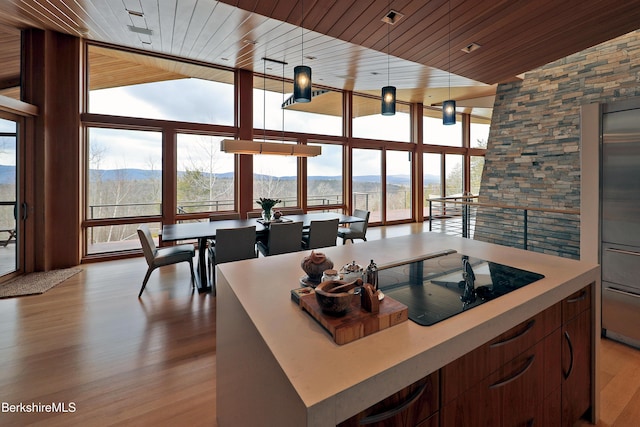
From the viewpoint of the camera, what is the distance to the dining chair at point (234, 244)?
138 inches

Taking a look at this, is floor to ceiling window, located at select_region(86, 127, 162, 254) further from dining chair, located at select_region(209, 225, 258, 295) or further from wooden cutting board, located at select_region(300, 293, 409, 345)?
wooden cutting board, located at select_region(300, 293, 409, 345)

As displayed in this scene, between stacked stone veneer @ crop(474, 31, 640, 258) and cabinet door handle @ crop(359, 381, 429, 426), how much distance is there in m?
5.00

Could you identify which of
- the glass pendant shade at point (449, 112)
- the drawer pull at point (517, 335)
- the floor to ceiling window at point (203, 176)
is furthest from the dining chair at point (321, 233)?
the drawer pull at point (517, 335)

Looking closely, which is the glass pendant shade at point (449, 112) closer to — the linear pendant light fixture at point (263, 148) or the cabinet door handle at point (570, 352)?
the linear pendant light fixture at point (263, 148)

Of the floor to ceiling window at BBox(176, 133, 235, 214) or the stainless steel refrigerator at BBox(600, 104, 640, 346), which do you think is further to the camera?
the floor to ceiling window at BBox(176, 133, 235, 214)

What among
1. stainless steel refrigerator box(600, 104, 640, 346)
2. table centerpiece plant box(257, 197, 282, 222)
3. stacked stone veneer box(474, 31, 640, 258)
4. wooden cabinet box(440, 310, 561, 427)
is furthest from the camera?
table centerpiece plant box(257, 197, 282, 222)

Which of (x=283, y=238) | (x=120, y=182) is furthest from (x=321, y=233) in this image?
(x=120, y=182)

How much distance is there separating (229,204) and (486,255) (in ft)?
17.6

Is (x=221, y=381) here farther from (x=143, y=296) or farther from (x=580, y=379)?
(x=143, y=296)

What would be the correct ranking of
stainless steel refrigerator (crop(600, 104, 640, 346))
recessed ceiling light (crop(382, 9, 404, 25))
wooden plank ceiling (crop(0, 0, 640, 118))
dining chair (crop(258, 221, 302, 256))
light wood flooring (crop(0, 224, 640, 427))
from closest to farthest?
light wood flooring (crop(0, 224, 640, 427)) → stainless steel refrigerator (crop(600, 104, 640, 346)) → wooden plank ceiling (crop(0, 0, 640, 118)) → recessed ceiling light (crop(382, 9, 404, 25)) → dining chair (crop(258, 221, 302, 256))

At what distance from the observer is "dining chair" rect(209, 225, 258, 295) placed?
11.5 ft

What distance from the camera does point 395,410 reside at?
803 millimetres

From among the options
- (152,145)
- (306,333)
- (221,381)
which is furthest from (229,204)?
(306,333)

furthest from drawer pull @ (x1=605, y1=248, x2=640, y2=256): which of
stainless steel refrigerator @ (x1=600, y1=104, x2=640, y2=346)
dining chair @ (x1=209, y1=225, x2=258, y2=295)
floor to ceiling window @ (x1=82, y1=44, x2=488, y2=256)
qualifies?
floor to ceiling window @ (x1=82, y1=44, x2=488, y2=256)
